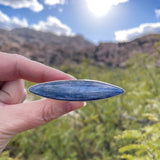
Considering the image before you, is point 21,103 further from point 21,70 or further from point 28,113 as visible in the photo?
point 21,70

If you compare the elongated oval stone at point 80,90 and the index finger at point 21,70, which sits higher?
the index finger at point 21,70

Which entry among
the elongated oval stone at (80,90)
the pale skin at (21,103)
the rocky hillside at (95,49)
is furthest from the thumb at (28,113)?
the rocky hillside at (95,49)

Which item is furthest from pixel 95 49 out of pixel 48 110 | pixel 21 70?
pixel 48 110

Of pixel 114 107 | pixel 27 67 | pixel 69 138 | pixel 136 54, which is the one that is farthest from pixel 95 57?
pixel 27 67

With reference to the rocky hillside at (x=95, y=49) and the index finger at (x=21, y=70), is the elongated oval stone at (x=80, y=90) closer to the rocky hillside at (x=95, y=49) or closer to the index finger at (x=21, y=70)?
the index finger at (x=21, y=70)

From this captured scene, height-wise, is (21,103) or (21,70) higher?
(21,70)

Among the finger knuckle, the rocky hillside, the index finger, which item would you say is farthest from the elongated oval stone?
the rocky hillside

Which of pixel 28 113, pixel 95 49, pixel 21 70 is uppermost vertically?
pixel 95 49
